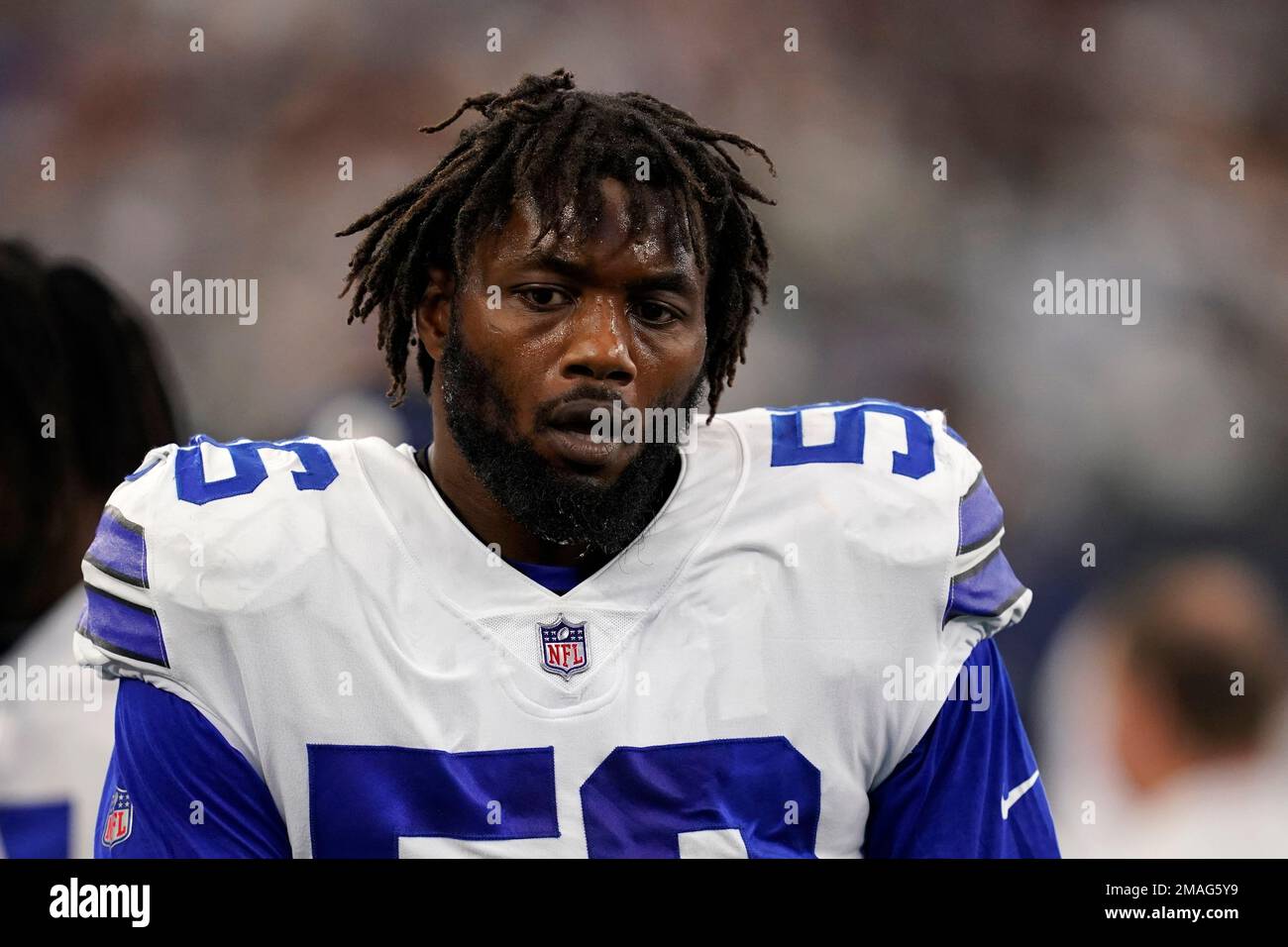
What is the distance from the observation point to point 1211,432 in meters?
2.87

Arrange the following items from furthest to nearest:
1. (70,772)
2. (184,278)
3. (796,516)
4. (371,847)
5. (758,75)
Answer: (758,75) → (184,278) → (70,772) → (796,516) → (371,847)

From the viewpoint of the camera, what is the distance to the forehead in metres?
1.56

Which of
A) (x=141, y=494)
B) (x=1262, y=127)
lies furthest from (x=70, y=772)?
(x=1262, y=127)

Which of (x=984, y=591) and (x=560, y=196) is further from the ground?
(x=560, y=196)

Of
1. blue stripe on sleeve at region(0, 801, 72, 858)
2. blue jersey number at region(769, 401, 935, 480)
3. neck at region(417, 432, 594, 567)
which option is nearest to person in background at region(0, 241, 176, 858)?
blue stripe on sleeve at region(0, 801, 72, 858)

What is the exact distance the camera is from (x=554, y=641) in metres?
1.60

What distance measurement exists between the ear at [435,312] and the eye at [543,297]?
16 centimetres

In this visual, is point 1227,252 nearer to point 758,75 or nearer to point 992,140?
point 992,140

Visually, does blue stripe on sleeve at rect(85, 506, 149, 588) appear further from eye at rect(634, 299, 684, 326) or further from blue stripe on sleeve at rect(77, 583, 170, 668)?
eye at rect(634, 299, 684, 326)

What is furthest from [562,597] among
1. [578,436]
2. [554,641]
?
[578,436]

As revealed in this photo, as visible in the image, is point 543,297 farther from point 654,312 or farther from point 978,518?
point 978,518

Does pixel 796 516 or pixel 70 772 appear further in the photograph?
pixel 70 772

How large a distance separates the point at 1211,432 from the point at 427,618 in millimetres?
1825

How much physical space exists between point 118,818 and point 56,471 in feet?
3.82
